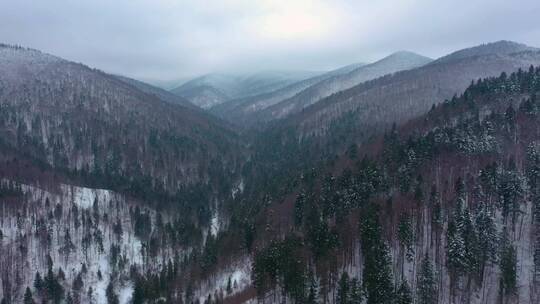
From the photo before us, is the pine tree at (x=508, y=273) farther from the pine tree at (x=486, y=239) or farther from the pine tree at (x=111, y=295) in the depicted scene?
the pine tree at (x=111, y=295)

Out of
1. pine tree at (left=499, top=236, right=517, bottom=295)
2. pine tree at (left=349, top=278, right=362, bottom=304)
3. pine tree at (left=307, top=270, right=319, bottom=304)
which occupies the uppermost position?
pine tree at (left=499, top=236, right=517, bottom=295)

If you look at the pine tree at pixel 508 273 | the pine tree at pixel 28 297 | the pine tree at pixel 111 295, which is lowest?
the pine tree at pixel 111 295

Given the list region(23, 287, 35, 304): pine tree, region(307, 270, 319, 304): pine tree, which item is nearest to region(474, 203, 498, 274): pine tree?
region(307, 270, 319, 304): pine tree

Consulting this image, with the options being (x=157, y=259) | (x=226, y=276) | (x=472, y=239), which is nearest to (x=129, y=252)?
(x=157, y=259)

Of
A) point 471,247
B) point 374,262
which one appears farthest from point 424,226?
point 374,262

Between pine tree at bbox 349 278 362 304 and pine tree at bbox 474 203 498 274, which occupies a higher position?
pine tree at bbox 474 203 498 274

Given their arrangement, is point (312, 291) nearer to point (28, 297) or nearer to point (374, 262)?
point (374, 262)

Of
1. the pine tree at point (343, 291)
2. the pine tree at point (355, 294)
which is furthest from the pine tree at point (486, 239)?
the pine tree at point (343, 291)

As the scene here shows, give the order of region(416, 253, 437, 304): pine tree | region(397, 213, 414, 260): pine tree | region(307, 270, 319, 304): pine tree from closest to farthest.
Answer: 1. region(416, 253, 437, 304): pine tree
2. region(307, 270, 319, 304): pine tree
3. region(397, 213, 414, 260): pine tree

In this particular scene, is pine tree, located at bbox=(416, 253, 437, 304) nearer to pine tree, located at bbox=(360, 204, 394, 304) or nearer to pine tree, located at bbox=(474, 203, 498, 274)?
pine tree, located at bbox=(360, 204, 394, 304)

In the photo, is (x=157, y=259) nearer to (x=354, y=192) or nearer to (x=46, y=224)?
(x=46, y=224)

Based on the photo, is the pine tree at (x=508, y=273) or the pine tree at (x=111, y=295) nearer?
the pine tree at (x=508, y=273)
